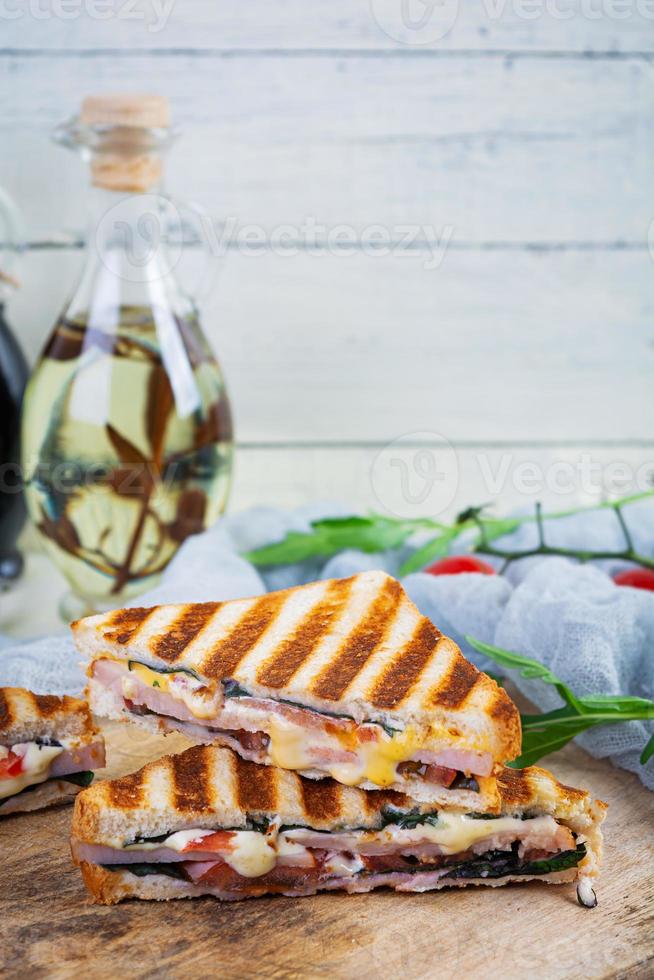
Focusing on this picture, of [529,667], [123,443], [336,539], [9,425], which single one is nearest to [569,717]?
[529,667]

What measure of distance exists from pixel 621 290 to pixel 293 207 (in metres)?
1.08

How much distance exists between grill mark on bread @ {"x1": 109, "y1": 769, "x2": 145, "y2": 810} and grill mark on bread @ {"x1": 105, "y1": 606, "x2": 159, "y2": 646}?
0.30 meters

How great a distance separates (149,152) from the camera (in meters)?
2.73

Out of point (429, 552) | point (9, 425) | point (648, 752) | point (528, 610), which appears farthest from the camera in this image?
point (9, 425)

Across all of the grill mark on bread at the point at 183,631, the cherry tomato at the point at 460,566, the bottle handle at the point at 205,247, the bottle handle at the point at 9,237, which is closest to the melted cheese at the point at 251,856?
the grill mark on bread at the point at 183,631

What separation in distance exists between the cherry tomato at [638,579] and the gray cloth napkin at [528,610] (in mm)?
44

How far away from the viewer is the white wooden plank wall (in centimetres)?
321

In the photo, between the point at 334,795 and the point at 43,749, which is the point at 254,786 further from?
the point at 43,749

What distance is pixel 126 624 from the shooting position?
211 cm

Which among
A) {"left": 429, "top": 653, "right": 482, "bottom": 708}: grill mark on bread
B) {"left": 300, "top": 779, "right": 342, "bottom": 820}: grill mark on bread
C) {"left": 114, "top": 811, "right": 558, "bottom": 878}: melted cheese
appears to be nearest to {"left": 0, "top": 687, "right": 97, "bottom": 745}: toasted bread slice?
{"left": 114, "top": 811, "right": 558, "bottom": 878}: melted cheese

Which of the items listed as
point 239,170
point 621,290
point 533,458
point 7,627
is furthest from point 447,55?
point 7,627

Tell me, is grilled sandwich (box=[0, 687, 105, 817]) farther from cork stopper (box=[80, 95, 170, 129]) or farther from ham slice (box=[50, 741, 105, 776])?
cork stopper (box=[80, 95, 170, 129])

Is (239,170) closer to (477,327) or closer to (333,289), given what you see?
(333,289)

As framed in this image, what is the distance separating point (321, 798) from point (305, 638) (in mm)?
318
